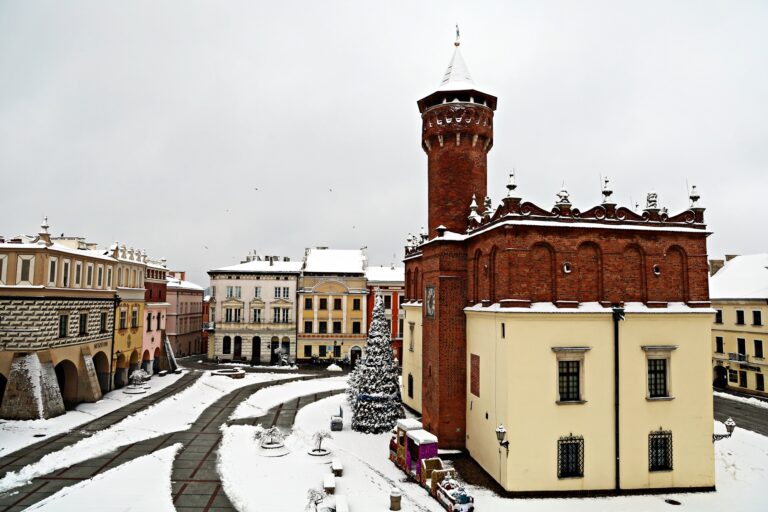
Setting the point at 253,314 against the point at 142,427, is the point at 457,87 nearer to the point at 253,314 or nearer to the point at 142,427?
the point at 142,427

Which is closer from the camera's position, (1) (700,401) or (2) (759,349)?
(1) (700,401)

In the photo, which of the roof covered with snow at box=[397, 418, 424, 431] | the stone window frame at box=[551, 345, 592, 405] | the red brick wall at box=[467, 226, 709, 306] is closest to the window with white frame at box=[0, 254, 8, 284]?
the roof covered with snow at box=[397, 418, 424, 431]

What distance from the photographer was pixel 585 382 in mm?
17484

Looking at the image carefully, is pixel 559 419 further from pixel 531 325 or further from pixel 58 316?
pixel 58 316

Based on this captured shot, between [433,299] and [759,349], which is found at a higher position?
[433,299]

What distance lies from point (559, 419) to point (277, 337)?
40.4m

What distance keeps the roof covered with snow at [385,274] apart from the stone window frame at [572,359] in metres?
36.3

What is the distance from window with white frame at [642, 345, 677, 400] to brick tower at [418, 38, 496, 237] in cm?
947

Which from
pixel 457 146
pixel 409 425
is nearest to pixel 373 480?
pixel 409 425

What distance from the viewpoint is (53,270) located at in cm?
2856

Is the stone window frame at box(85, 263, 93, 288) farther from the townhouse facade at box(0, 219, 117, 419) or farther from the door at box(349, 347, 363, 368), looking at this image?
the door at box(349, 347, 363, 368)

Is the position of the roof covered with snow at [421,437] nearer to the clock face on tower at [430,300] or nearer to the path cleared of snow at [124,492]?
→ the clock face on tower at [430,300]

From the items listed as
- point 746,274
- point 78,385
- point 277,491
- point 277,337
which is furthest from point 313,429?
point 746,274

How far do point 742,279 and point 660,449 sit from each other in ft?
106
